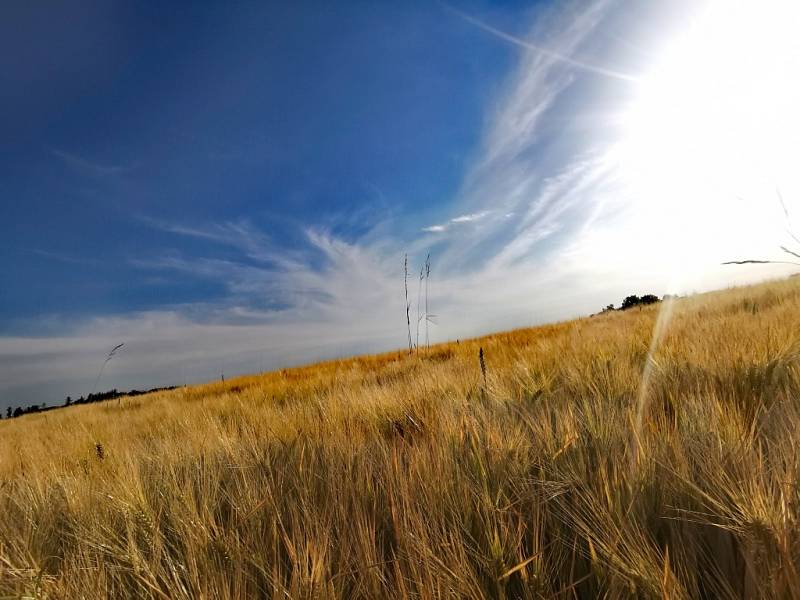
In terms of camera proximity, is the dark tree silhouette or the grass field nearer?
the grass field

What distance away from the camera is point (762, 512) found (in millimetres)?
891

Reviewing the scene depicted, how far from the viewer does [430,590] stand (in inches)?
32.4

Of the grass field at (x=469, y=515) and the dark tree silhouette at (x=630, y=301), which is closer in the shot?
the grass field at (x=469, y=515)

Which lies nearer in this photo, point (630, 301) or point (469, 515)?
point (469, 515)

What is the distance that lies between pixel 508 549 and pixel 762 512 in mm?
562

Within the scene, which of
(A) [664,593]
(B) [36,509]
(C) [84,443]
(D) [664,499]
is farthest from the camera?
(C) [84,443]

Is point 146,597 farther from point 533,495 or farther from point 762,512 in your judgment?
point 762,512

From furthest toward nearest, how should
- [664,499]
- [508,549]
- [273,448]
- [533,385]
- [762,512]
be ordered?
[533,385] < [273,448] < [664,499] < [508,549] < [762,512]

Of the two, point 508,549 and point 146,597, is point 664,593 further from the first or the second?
point 146,597

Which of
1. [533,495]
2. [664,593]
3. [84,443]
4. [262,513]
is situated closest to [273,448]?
[262,513]

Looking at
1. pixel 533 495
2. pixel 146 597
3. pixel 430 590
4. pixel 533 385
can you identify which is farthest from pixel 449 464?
pixel 533 385

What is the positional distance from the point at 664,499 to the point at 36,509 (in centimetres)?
248

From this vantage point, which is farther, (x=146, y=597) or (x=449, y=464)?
(x=449, y=464)

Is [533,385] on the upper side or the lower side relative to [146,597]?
upper
